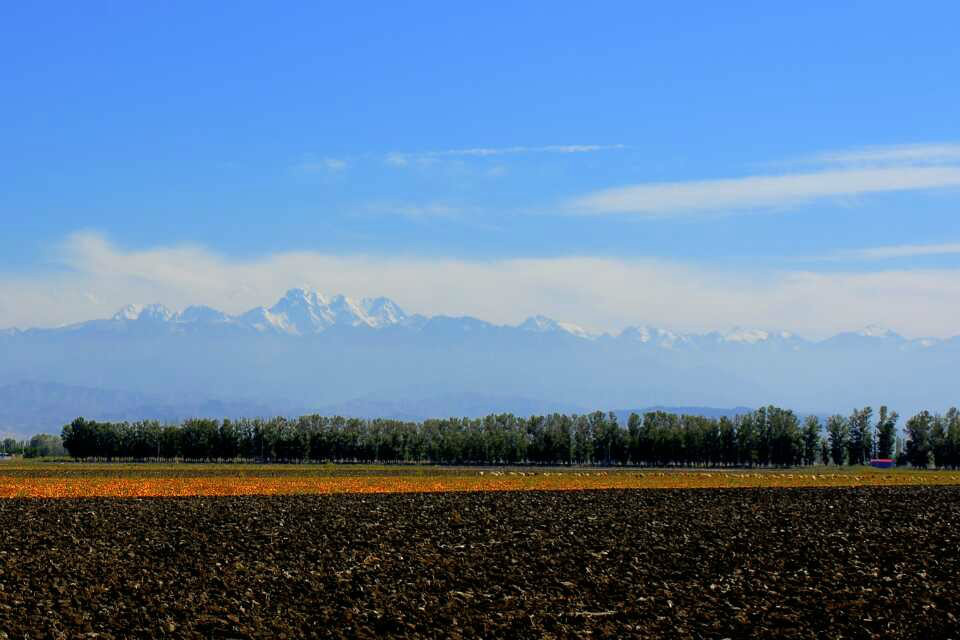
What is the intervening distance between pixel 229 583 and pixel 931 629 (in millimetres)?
18505

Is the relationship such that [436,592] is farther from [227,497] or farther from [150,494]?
[150,494]

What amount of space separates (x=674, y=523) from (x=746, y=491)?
27.9 meters

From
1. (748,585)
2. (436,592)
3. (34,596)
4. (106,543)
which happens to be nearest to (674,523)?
(748,585)

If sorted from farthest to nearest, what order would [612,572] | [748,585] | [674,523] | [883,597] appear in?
1. [674,523]
2. [612,572]
3. [748,585]
4. [883,597]

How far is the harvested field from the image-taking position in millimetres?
26297

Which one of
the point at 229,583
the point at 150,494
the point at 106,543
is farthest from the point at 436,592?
the point at 150,494

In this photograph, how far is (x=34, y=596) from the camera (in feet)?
95.7

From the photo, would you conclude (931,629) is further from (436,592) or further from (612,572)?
(436,592)

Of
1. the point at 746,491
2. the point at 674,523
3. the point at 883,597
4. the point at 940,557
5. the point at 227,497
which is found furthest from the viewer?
the point at 746,491

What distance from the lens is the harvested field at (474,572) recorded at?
2630 centimetres

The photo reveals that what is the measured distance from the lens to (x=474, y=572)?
33125mm

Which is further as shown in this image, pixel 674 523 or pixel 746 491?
pixel 746 491

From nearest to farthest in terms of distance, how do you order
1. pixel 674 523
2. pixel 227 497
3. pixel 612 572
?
1. pixel 612 572
2. pixel 674 523
3. pixel 227 497

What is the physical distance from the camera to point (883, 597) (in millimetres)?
28984
